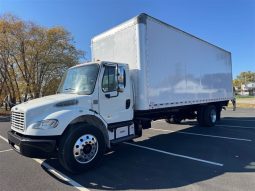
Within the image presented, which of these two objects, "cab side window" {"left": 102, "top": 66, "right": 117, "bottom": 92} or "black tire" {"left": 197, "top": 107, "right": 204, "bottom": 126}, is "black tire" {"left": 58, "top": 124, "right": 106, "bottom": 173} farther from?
"black tire" {"left": 197, "top": 107, "right": 204, "bottom": 126}

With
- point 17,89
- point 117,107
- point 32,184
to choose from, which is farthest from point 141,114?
point 17,89

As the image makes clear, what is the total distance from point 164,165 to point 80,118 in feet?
7.63

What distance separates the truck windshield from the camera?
264 inches

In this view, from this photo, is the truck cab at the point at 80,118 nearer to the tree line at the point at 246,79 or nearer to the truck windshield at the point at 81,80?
the truck windshield at the point at 81,80

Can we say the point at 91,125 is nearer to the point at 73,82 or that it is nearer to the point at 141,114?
the point at 73,82

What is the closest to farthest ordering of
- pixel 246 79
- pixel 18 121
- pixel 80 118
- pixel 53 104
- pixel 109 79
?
pixel 53 104 < pixel 18 121 < pixel 80 118 < pixel 109 79 < pixel 246 79

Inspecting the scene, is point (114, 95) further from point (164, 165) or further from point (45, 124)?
point (164, 165)

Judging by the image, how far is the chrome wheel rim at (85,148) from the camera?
5.96 m

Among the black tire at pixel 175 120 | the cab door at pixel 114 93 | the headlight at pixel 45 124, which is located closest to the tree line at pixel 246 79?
the black tire at pixel 175 120

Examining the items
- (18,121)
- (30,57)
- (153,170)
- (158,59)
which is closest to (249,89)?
(30,57)

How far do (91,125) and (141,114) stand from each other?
217cm

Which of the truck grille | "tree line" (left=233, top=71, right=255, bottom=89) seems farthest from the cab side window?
"tree line" (left=233, top=71, right=255, bottom=89)

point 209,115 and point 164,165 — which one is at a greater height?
point 209,115

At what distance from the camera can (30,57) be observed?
35.0 metres
